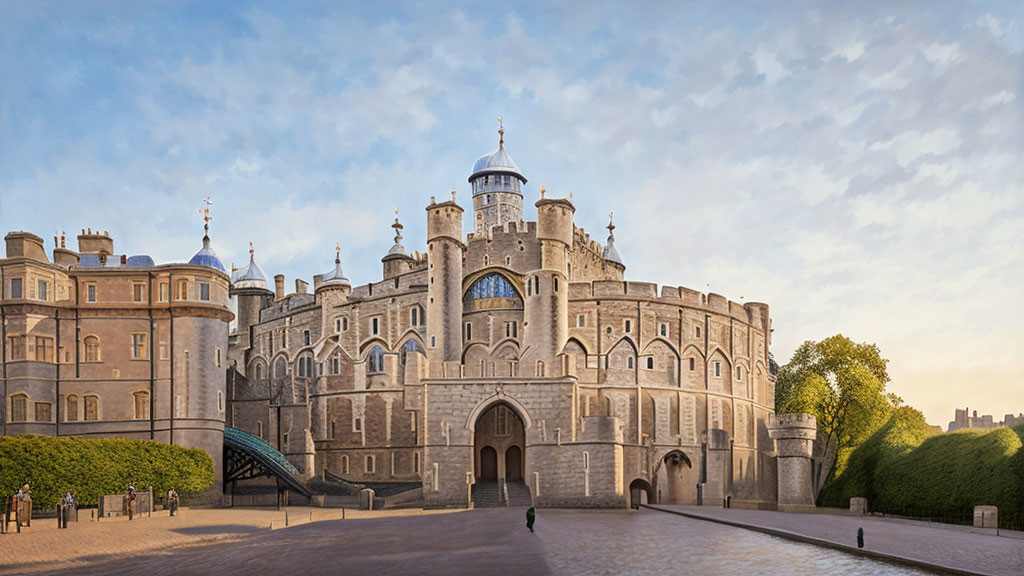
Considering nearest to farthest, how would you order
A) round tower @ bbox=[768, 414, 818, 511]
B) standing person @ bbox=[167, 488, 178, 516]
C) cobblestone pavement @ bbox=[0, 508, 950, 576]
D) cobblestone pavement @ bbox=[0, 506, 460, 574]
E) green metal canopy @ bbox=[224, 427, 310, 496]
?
cobblestone pavement @ bbox=[0, 508, 950, 576] → cobblestone pavement @ bbox=[0, 506, 460, 574] → standing person @ bbox=[167, 488, 178, 516] → round tower @ bbox=[768, 414, 818, 511] → green metal canopy @ bbox=[224, 427, 310, 496]

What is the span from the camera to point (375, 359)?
58.5 meters

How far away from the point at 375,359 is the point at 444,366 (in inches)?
689

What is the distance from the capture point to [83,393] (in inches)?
1676

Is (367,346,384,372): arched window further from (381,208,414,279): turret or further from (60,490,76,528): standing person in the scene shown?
(60,490,76,528): standing person

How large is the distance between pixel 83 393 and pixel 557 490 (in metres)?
23.9

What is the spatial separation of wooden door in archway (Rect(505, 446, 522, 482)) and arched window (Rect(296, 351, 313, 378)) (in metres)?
16.9

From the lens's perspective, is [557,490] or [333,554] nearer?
[333,554]

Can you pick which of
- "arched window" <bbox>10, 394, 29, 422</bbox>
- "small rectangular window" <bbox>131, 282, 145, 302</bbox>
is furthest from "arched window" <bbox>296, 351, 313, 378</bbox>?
"arched window" <bbox>10, 394, 29, 422</bbox>

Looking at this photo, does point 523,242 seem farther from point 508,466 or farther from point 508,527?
point 508,527

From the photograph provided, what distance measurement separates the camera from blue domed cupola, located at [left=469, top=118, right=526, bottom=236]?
240 feet

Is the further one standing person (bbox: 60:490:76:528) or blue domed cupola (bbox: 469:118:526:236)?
blue domed cupola (bbox: 469:118:526:236)

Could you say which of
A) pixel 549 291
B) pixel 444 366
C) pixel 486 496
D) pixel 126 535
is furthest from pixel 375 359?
pixel 126 535

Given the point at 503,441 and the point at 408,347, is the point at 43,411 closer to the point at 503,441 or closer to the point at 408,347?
the point at 408,347

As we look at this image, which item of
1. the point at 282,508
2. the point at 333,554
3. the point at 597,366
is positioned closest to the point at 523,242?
the point at 597,366
